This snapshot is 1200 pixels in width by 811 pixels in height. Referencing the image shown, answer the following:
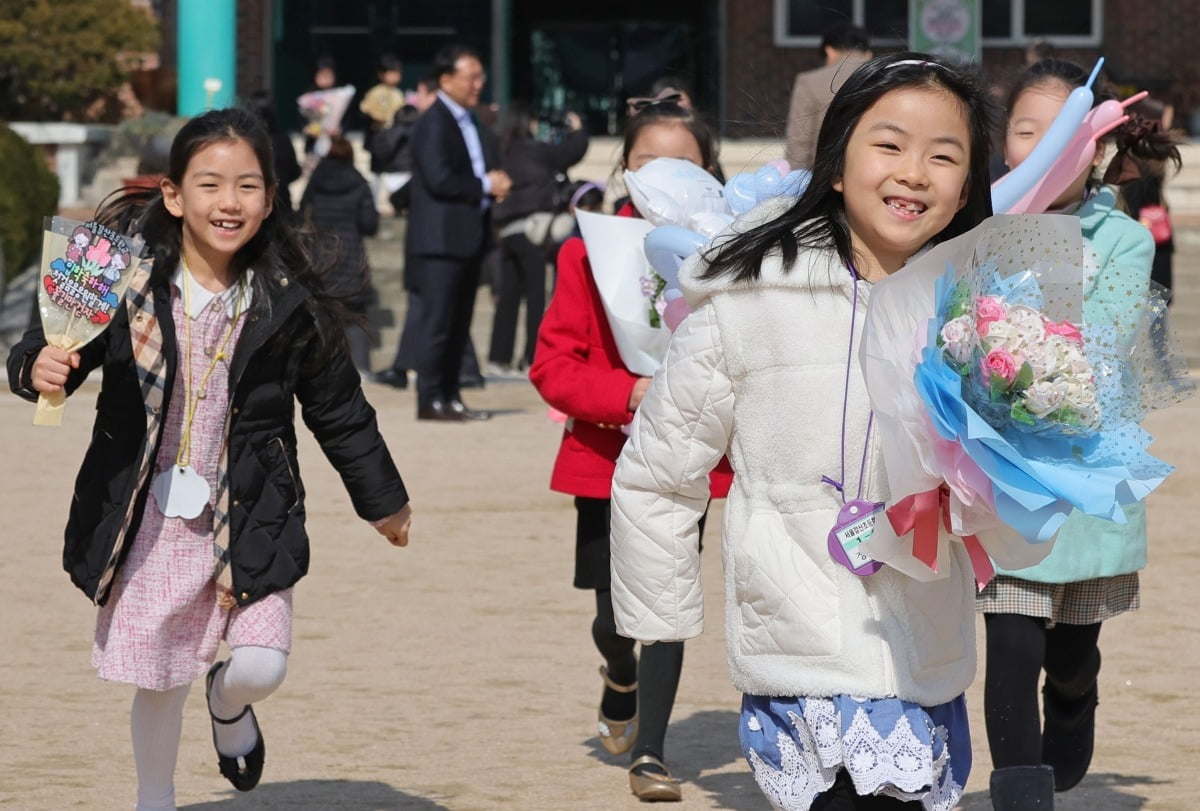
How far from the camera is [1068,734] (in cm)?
480

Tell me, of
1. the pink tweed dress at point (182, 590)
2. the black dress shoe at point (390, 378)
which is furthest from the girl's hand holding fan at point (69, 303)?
the black dress shoe at point (390, 378)

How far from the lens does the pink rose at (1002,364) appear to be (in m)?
3.18

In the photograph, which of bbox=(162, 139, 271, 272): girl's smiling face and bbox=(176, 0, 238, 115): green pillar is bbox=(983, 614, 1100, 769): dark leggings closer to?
bbox=(162, 139, 271, 272): girl's smiling face

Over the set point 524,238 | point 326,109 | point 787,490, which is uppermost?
point 326,109

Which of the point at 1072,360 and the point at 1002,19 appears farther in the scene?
the point at 1002,19

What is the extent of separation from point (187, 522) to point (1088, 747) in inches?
80.5

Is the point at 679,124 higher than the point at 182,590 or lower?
higher

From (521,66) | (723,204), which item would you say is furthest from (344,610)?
(521,66)

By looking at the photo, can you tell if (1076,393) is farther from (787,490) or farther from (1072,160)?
(1072,160)

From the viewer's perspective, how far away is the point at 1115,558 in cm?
450

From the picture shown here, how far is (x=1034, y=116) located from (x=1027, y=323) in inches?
61.8

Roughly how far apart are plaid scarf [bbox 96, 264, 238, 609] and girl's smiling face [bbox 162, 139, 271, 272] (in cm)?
14

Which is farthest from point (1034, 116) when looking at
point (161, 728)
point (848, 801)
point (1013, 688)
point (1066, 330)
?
point (161, 728)

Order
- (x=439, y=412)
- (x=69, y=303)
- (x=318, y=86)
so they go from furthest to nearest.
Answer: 1. (x=318, y=86)
2. (x=439, y=412)
3. (x=69, y=303)
